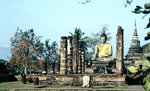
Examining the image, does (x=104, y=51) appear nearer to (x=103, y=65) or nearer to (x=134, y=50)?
(x=103, y=65)

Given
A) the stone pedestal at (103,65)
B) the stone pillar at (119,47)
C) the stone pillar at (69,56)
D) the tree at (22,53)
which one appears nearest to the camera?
the stone pillar at (119,47)

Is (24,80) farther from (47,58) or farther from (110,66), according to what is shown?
(47,58)

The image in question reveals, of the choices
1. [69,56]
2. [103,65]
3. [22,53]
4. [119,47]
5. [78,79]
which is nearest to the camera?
[78,79]

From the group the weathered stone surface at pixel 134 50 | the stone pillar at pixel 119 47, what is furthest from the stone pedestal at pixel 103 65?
the weathered stone surface at pixel 134 50

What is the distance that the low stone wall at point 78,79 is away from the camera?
1911 cm

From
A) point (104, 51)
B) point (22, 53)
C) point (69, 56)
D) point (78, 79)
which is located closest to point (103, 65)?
point (104, 51)

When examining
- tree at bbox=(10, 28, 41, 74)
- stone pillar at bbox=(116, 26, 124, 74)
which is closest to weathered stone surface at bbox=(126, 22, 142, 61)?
tree at bbox=(10, 28, 41, 74)

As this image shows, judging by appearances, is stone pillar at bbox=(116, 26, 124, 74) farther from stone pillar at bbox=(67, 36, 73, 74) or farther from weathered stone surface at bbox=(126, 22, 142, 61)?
weathered stone surface at bbox=(126, 22, 142, 61)

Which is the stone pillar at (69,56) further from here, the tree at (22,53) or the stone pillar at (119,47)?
the tree at (22,53)

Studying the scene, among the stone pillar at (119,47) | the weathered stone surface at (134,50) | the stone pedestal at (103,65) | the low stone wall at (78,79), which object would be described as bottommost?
the low stone wall at (78,79)

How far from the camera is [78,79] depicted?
2002 cm

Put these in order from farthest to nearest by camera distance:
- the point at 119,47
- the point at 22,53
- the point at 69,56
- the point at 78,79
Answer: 1. the point at 22,53
2. the point at 69,56
3. the point at 119,47
4. the point at 78,79

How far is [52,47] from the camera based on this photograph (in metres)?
54.4

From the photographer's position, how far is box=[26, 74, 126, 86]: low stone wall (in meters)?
19.1
